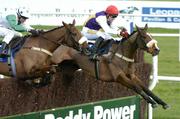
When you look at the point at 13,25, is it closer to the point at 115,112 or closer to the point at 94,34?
the point at 94,34

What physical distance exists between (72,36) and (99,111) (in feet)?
5.16

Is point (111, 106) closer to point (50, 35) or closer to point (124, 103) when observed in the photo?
point (124, 103)

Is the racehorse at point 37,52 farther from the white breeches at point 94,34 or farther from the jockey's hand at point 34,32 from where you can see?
the white breeches at point 94,34

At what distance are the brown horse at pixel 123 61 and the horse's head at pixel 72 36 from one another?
7.4 inches

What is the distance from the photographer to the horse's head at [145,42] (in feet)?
25.8

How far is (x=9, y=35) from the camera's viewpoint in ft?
27.1

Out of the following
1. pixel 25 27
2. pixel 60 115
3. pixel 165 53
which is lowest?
pixel 165 53

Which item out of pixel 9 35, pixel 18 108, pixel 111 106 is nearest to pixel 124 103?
pixel 111 106

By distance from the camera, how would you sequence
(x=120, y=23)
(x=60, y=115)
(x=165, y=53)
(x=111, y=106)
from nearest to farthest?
(x=60, y=115)
(x=111, y=106)
(x=120, y=23)
(x=165, y=53)

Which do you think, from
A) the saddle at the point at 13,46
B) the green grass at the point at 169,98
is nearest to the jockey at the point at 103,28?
the saddle at the point at 13,46

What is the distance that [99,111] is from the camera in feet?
21.1

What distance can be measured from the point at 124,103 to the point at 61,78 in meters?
0.75

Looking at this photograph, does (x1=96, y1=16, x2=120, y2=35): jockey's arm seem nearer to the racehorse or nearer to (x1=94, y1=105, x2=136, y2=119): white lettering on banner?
the racehorse

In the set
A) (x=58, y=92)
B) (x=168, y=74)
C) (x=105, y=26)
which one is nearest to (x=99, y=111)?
(x=58, y=92)
